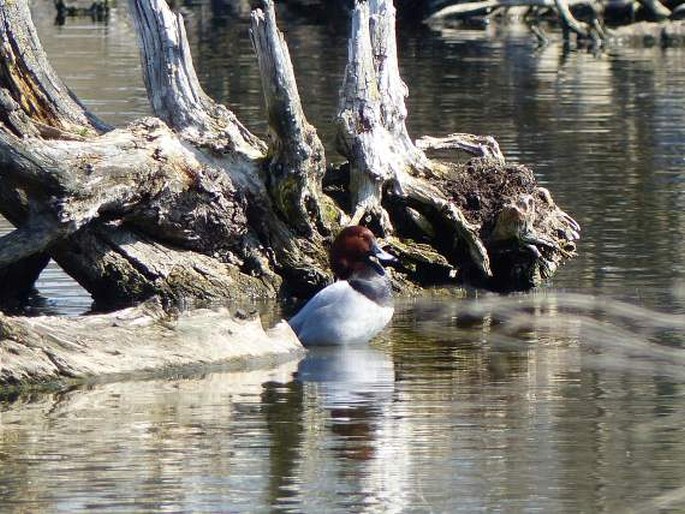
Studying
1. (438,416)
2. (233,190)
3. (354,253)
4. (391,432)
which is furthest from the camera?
(233,190)

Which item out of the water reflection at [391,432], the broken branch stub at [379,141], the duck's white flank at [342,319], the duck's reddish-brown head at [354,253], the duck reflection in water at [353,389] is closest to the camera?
the water reflection at [391,432]

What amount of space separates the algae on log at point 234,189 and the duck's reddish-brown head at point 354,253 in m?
1.15

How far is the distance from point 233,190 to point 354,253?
1.54 m

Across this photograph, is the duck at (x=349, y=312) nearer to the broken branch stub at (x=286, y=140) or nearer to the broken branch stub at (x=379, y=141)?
the broken branch stub at (x=286, y=140)

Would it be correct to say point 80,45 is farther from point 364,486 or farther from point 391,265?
point 364,486

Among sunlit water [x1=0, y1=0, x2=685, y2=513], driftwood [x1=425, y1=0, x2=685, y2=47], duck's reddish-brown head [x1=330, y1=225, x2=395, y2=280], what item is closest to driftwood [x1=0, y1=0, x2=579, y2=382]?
sunlit water [x1=0, y1=0, x2=685, y2=513]

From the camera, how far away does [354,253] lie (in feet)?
39.5

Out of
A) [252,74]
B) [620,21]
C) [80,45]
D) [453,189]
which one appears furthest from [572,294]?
[620,21]

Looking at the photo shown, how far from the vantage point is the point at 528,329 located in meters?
12.3

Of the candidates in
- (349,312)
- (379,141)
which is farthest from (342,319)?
(379,141)

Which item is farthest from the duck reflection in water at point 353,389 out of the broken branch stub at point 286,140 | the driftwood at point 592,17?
the driftwood at point 592,17

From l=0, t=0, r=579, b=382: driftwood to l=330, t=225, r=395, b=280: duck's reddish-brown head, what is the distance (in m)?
1.15

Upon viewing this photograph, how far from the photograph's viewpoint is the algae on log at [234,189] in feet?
40.9

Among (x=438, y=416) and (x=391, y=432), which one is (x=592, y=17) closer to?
(x=438, y=416)
